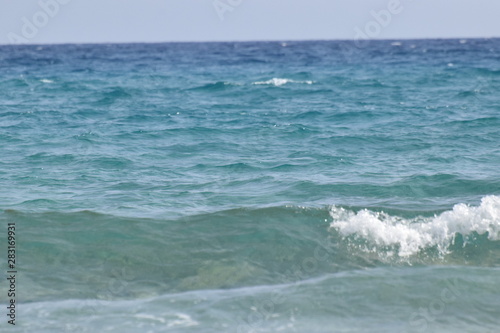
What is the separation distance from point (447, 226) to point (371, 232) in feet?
3.52

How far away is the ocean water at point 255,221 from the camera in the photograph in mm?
6789

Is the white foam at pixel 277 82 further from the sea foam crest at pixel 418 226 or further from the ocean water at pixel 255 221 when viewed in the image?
the sea foam crest at pixel 418 226

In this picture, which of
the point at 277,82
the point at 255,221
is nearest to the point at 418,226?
the point at 255,221

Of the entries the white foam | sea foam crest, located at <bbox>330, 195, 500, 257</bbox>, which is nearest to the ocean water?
sea foam crest, located at <bbox>330, 195, 500, 257</bbox>

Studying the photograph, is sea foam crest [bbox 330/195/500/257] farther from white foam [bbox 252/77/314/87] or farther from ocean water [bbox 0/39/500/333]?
white foam [bbox 252/77/314/87]

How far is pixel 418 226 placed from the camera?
909 cm

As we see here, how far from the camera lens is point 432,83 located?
29.7 meters

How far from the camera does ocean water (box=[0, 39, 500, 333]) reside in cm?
679

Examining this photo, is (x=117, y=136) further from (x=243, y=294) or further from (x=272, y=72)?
(x=272, y=72)

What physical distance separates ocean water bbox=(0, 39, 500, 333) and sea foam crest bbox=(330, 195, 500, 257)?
27 mm

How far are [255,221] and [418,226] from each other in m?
2.30

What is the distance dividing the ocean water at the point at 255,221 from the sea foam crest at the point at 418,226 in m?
0.03

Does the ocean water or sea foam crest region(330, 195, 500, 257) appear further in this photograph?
sea foam crest region(330, 195, 500, 257)

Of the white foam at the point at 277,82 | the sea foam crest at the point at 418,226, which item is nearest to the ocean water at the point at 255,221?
the sea foam crest at the point at 418,226
